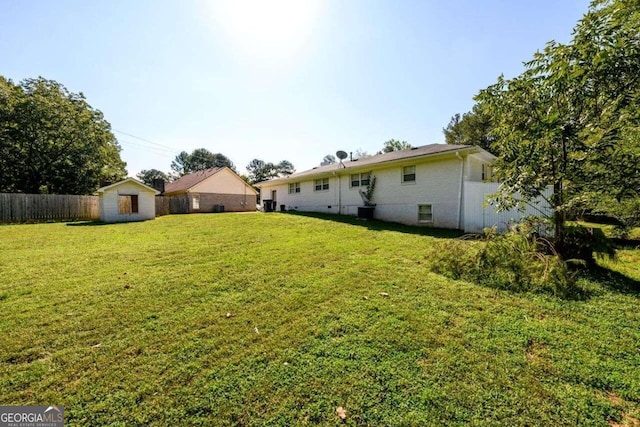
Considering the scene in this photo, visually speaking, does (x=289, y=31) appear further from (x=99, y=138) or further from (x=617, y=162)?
(x=99, y=138)

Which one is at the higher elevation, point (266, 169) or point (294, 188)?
point (266, 169)

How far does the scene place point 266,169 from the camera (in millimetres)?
62688

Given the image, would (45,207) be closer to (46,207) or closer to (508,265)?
(46,207)

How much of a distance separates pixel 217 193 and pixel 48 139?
12814mm

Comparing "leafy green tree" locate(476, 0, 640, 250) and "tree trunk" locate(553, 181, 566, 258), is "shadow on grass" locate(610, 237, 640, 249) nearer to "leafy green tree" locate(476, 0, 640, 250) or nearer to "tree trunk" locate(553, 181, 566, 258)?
"tree trunk" locate(553, 181, 566, 258)

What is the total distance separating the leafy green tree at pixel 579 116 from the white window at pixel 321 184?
491 inches

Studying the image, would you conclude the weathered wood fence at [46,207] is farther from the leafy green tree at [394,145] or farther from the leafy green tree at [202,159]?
the leafy green tree at [202,159]

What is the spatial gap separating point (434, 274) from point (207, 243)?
6.21m

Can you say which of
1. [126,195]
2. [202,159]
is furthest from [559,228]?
[202,159]

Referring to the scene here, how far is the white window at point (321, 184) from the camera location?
18.1 m

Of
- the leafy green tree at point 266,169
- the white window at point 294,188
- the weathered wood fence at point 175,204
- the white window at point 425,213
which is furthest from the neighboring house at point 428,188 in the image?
the leafy green tree at point 266,169

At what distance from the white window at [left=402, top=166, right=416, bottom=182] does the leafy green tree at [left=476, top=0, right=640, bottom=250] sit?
678 centimetres

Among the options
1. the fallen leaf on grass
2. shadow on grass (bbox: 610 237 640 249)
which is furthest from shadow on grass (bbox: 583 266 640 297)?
the fallen leaf on grass

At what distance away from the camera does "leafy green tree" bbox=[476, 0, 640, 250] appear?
384 cm
